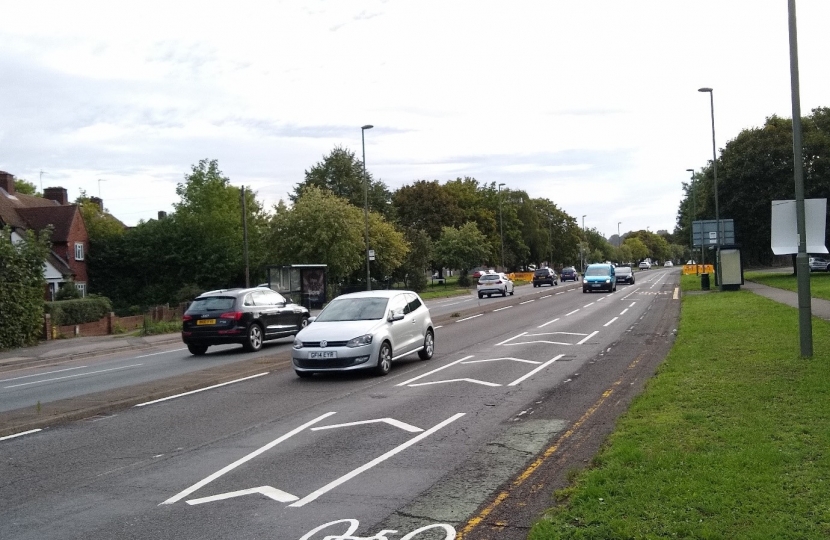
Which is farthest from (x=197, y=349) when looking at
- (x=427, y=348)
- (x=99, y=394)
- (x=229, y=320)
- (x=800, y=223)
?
(x=800, y=223)

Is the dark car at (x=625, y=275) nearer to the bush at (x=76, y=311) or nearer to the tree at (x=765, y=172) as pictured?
the tree at (x=765, y=172)

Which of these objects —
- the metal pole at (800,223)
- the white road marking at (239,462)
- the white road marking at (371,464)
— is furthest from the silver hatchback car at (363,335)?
the metal pole at (800,223)

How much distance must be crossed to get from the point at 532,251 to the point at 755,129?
65.3m

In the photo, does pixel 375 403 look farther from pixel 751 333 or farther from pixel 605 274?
pixel 605 274

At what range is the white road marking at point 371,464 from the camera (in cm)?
667

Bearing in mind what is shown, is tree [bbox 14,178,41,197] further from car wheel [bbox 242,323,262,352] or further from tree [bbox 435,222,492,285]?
car wheel [bbox 242,323,262,352]

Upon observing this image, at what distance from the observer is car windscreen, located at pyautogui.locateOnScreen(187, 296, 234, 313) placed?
20844 millimetres

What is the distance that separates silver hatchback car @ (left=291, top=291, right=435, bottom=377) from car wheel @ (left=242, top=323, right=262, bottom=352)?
550 centimetres

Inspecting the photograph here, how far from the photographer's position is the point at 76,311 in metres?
33.3

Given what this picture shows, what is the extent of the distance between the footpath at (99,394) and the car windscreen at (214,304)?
11.1 ft

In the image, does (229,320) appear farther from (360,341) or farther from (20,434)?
(20,434)

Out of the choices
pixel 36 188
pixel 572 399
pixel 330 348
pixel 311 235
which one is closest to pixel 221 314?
pixel 330 348

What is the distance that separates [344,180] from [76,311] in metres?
52.3

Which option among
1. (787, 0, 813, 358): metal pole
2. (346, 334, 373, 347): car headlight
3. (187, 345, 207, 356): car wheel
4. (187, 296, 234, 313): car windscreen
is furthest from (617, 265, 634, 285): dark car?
(346, 334, 373, 347): car headlight
